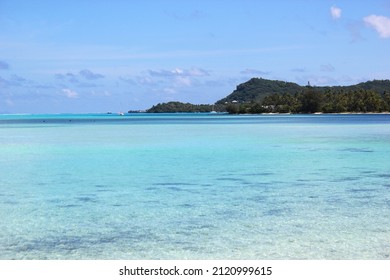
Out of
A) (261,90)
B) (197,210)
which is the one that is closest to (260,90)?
(261,90)

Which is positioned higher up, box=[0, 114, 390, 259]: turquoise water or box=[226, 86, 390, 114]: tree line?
box=[226, 86, 390, 114]: tree line

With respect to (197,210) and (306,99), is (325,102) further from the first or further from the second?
(197,210)

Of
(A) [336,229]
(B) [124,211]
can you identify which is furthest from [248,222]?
(B) [124,211]

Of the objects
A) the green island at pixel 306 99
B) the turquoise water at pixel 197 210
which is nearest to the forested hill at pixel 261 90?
the green island at pixel 306 99

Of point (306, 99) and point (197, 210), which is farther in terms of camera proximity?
point (306, 99)

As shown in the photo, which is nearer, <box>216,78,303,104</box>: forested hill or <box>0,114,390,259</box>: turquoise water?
<box>0,114,390,259</box>: turquoise water

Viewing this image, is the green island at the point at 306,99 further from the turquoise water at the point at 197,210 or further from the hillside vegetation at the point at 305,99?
the turquoise water at the point at 197,210

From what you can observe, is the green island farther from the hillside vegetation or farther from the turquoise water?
the turquoise water

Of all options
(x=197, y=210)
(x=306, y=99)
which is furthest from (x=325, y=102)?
(x=197, y=210)

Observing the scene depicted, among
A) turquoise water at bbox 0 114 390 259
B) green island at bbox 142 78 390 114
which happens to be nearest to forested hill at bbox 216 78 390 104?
green island at bbox 142 78 390 114

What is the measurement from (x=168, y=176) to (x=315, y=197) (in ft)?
16.1

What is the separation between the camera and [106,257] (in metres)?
7.42

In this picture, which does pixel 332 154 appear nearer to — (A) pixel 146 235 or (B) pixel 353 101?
(A) pixel 146 235

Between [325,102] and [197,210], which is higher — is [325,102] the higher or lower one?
the higher one
